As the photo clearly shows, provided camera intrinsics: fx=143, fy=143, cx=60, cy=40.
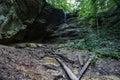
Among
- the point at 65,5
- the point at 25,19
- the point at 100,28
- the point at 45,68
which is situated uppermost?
the point at 65,5

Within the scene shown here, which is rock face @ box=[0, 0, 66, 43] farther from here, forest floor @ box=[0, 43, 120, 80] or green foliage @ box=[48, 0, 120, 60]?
forest floor @ box=[0, 43, 120, 80]

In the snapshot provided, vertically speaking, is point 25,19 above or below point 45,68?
above

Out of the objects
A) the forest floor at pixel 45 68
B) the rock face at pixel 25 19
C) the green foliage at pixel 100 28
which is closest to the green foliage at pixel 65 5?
the rock face at pixel 25 19

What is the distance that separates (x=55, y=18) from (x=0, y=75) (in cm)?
1284

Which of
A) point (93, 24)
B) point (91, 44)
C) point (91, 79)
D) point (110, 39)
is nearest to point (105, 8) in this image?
point (93, 24)

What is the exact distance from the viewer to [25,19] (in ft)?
38.2

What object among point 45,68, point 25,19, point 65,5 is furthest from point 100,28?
point 45,68

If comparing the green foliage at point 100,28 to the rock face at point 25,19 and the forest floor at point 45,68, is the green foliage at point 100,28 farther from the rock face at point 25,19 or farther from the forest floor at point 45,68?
the rock face at point 25,19

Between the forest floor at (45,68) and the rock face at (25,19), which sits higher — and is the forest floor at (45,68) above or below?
below

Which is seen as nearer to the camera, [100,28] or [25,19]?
[25,19]

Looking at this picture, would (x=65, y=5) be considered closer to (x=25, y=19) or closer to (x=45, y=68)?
(x=25, y=19)

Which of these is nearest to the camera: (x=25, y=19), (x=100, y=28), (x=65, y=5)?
(x=25, y=19)

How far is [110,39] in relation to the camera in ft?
34.6

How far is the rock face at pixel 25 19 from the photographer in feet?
29.0
